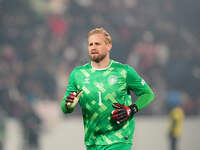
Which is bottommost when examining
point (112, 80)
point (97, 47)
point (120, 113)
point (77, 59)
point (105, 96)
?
point (120, 113)

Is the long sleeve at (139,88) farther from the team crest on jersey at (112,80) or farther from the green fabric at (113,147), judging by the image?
the green fabric at (113,147)

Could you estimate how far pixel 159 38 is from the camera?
40.8 ft

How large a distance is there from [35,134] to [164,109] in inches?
122

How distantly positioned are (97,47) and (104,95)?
1.36 feet

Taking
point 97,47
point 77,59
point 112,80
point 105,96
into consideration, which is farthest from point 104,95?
point 77,59

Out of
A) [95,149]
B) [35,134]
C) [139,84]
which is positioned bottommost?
[95,149]

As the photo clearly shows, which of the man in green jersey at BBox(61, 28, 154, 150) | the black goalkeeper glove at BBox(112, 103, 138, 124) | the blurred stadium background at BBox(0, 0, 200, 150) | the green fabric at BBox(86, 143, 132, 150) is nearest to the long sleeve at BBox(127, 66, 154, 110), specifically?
the man in green jersey at BBox(61, 28, 154, 150)

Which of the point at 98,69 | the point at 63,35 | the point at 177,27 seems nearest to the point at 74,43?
the point at 63,35

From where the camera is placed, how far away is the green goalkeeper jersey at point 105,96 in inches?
164

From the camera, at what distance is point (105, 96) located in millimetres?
4176

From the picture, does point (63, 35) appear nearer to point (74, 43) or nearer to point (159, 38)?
point (74, 43)

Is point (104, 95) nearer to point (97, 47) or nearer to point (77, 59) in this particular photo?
Result: point (97, 47)

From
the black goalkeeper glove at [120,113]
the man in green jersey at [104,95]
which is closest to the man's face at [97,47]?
the man in green jersey at [104,95]

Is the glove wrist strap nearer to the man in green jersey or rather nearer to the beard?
the man in green jersey
